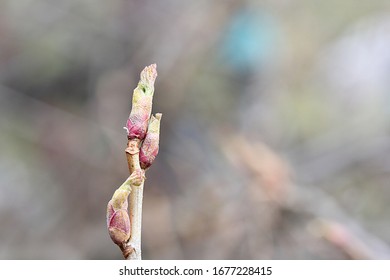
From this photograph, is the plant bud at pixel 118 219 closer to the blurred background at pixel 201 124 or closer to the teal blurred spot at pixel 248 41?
the blurred background at pixel 201 124

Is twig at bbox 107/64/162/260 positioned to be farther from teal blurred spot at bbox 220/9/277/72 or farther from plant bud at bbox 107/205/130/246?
teal blurred spot at bbox 220/9/277/72

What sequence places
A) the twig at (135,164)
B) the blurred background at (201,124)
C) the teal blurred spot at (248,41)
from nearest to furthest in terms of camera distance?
the twig at (135,164) → the blurred background at (201,124) → the teal blurred spot at (248,41)

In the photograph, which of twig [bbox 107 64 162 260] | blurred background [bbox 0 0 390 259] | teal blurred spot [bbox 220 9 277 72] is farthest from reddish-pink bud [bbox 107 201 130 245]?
teal blurred spot [bbox 220 9 277 72]

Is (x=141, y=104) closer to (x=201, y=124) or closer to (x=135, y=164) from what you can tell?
(x=135, y=164)

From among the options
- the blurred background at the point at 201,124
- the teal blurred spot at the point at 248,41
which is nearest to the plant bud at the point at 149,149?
the blurred background at the point at 201,124

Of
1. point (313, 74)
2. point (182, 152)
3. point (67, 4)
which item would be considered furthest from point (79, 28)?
point (313, 74)

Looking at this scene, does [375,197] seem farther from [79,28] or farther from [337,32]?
[79,28]
